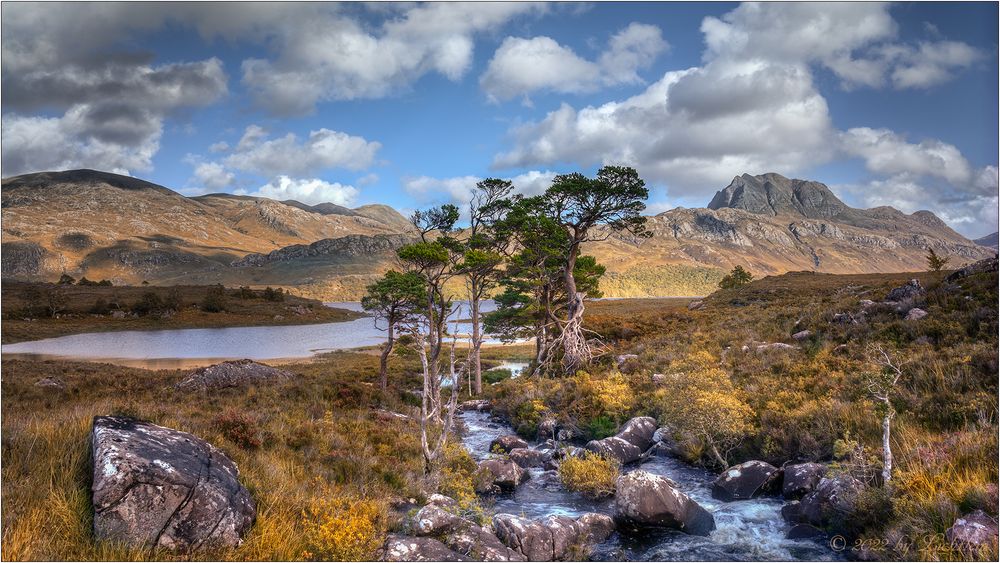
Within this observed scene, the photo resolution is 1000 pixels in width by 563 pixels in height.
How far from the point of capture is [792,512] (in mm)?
10750

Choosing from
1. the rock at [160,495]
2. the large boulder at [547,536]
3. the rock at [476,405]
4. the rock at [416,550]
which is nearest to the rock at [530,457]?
the large boulder at [547,536]

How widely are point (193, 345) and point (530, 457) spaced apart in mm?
71502

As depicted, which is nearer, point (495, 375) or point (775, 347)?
point (775, 347)

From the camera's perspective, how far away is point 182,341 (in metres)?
75.5

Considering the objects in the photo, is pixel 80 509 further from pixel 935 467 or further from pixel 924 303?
pixel 924 303

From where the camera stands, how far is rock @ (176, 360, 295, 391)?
24.7 m

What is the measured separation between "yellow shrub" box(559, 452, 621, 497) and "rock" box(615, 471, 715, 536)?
203 centimetres

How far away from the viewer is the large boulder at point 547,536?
924 centimetres

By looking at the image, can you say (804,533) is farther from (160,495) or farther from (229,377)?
(229,377)

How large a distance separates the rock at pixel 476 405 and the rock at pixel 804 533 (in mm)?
20585

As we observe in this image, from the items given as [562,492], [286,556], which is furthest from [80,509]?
[562,492]

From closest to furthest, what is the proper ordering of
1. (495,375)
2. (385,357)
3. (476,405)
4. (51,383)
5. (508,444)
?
(508,444), (51,383), (476,405), (385,357), (495,375)

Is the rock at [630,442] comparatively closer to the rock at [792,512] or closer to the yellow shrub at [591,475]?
the yellow shrub at [591,475]

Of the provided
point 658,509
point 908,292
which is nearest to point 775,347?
point 908,292
